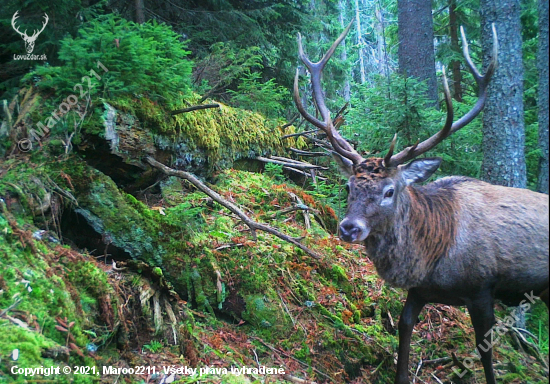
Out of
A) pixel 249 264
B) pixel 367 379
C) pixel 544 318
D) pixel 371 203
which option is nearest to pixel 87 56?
pixel 249 264

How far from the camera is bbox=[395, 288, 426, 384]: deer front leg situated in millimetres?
4625

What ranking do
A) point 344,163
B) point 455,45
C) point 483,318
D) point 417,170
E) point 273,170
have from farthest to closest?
point 455,45 < point 273,170 < point 344,163 < point 417,170 < point 483,318

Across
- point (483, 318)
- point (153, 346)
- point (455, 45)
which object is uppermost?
point (455, 45)

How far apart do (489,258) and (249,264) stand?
2586 millimetres

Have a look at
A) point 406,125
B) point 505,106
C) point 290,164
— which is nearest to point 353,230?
point 406,125

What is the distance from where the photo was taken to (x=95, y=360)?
295 centimetres

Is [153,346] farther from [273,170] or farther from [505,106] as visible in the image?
[505,106]

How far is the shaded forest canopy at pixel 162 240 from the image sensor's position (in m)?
3.22

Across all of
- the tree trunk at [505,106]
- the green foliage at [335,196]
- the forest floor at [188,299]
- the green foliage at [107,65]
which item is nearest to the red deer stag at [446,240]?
the forest floor at [188,299]

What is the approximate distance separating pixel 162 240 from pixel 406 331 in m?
2.87

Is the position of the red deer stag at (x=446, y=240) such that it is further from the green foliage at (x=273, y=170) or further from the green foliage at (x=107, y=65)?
the green foliage at (x=273, y=170)

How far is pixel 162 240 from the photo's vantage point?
4.45m

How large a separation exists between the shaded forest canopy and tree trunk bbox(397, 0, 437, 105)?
78.1 inches

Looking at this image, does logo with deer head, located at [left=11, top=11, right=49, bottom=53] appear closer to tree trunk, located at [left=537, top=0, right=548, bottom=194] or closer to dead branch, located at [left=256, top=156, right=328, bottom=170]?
dead branch, located at [left=256, top=156, right=328, bottom=170]
